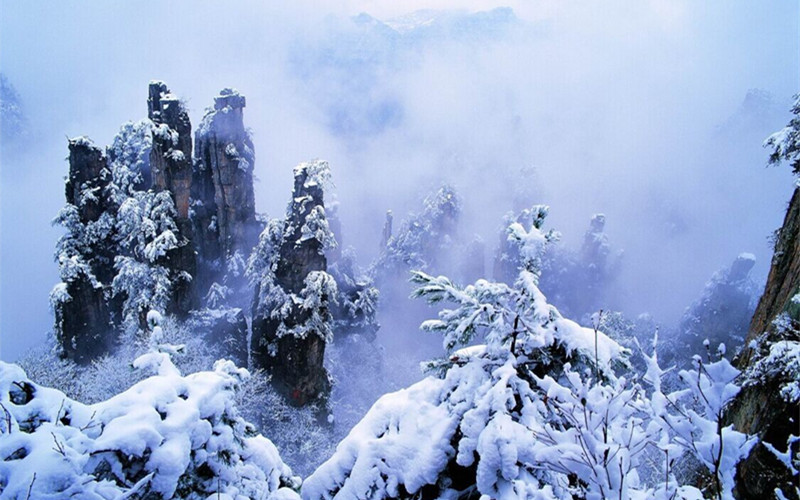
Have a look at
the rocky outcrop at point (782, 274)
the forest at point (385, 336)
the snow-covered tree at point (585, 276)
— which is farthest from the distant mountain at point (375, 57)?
the rocky outcrop at point (782, 274)

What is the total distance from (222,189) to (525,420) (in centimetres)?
2615

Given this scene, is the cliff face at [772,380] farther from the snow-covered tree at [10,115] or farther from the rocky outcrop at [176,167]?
the snow-covered tree at [10,115]

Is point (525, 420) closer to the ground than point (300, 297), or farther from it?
closer to the ground

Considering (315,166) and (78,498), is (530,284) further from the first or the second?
(315,166)

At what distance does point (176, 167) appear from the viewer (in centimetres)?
2153

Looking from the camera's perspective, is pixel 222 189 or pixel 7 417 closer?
pixel 7 417

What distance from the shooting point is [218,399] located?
434 cm

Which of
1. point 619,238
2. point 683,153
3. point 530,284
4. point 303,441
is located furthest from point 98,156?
point 683,153

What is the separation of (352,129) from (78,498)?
8838cm

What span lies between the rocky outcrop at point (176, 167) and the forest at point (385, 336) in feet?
0.39

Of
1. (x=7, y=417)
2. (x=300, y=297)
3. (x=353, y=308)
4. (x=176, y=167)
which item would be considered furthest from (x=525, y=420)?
(x=353, y=308)

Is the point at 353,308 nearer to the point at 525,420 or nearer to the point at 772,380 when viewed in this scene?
the point at 772,380

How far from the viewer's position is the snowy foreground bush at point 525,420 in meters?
2.75

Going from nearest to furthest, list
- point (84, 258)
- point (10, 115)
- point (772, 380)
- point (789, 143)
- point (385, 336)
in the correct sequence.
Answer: point (772, 380) → point (789, 143) → point (84, 258) → point (385, 336) → point (10, 115)
